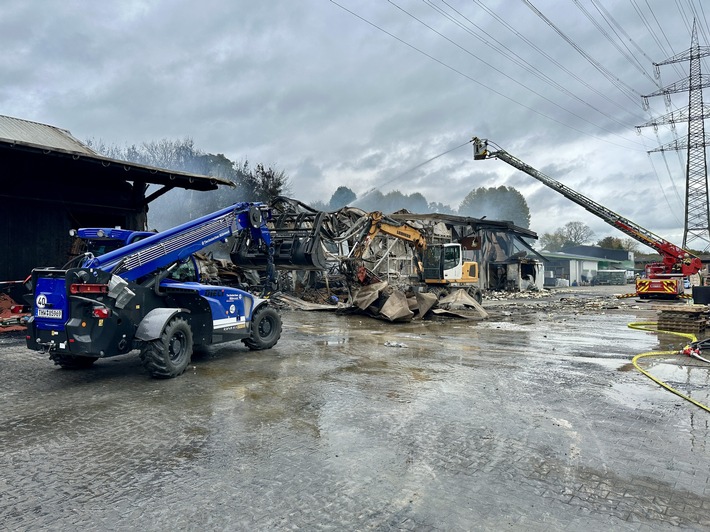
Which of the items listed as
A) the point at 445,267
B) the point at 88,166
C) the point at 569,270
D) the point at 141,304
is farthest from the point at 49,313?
the point at 569,270

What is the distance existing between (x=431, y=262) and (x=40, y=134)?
14562 millimetres

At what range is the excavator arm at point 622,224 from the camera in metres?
26.0

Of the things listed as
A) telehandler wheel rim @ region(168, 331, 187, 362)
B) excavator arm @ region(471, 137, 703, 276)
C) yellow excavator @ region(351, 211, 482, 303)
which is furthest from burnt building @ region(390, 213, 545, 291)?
telehandler wheel rim @ region(168, 331, 187, 362)

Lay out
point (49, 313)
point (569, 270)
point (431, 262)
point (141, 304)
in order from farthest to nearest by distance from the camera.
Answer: point (569, 270)
point (431, 262)
point (141, 304)
point (49, 313)

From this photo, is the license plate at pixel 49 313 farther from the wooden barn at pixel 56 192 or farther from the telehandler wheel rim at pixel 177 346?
the wooden barn at pixel 56 192

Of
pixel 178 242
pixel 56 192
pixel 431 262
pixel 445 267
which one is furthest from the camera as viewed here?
pixel 431 262

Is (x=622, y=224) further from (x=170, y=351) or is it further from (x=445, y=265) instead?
(x=170, y=351)

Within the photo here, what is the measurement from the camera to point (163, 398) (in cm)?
614

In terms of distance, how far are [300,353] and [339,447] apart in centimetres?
506

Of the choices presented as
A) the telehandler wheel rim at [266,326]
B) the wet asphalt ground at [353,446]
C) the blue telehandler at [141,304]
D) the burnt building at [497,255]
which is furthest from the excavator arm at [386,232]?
the burnt building at [497,255]

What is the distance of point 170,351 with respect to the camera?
23.9ft

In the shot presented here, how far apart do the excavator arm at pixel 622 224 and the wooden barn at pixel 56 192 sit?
946 inches

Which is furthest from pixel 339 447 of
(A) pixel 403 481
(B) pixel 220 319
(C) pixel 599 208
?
(C) pixel 599 208

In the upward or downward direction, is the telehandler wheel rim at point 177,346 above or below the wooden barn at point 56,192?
below
